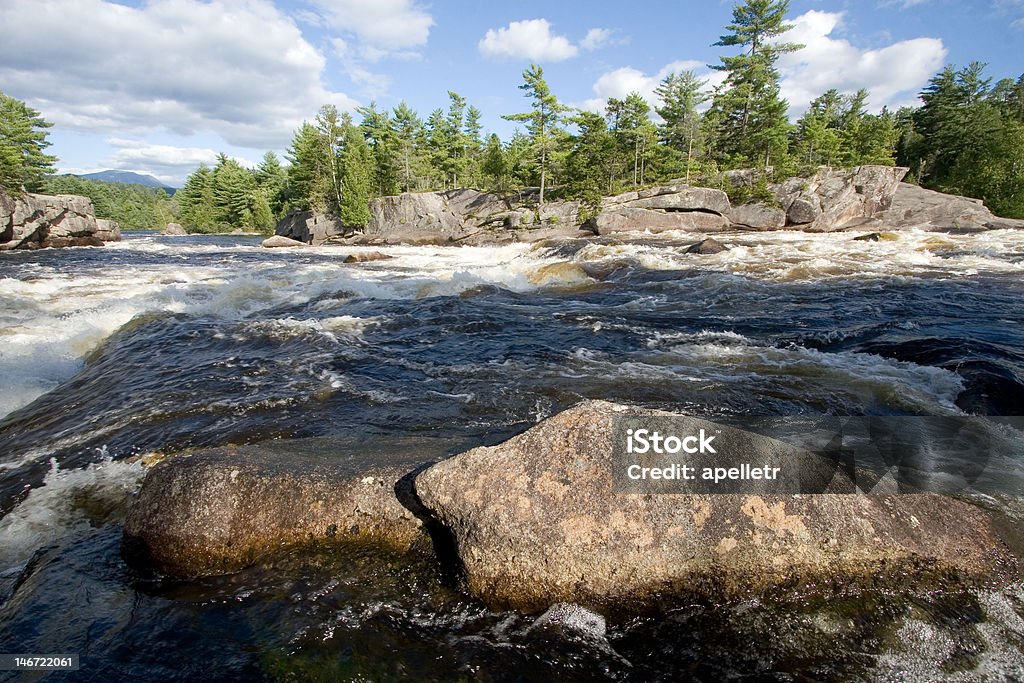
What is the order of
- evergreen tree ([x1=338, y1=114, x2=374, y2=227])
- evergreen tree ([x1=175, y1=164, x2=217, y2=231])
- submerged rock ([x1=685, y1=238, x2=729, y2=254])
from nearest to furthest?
submerged rock ([x1=685, y1=238, x2=729, y2=254])
evergreen tree ([x1=338, y1=114, x2=374, y2=227])
evergreen tree ([x1=175, y1=164, x2=217, y2=231])

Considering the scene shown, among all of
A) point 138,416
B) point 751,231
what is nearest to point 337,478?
point 138,416

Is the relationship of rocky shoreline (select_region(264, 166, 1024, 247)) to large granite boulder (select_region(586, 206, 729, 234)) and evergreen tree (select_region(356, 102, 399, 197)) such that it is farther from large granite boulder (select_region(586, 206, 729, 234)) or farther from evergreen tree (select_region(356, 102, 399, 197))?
evergreen tree (select_region(356, 102, 399, 197))

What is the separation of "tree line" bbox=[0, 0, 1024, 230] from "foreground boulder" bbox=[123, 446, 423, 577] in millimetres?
42217

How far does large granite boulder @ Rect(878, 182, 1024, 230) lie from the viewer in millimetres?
33500

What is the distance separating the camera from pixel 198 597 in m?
3.07

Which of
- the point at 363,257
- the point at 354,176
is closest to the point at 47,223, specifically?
the point at 354,176

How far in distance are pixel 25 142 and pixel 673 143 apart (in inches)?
3359

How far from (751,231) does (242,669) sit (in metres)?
40.8

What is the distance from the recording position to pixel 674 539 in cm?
297

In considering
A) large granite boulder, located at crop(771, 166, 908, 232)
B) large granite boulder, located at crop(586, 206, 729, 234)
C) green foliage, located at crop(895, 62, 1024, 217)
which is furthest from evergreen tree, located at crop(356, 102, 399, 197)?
green foliage, located at crop(895, 62, 1024, 217)

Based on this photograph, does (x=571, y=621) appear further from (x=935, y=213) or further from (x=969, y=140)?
(x=969, y=140)

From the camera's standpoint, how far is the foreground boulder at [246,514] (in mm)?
3285

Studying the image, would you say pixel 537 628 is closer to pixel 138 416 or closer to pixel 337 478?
pixel 337 478

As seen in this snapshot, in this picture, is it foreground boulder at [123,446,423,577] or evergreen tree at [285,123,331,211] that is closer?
foreground boulder at [123,446,423,577]
